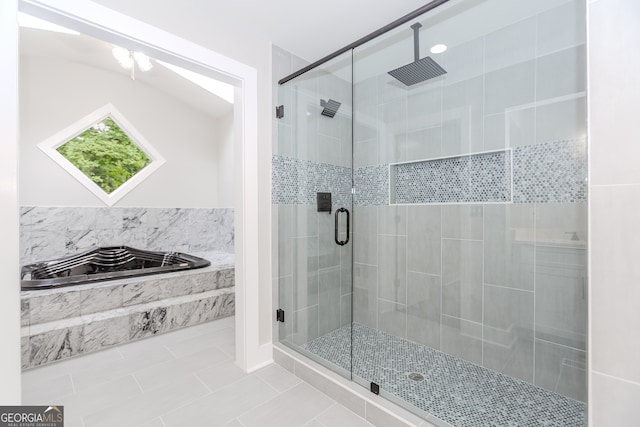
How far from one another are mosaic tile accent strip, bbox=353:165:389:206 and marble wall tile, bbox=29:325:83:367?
253 cm

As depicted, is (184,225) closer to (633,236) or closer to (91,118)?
(91,118)

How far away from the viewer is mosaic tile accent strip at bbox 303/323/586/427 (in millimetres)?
1608

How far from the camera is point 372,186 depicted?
8.55 ft

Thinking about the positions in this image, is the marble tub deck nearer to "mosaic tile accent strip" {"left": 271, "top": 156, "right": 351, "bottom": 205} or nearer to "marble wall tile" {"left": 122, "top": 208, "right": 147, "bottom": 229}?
"marble wall tile" {"left": 122, "top": 208, "right": 147, "bottom": 229}

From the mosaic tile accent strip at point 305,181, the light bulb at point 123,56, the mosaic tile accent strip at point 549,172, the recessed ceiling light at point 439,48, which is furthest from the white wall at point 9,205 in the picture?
the mosaic tile accent strip at point 549,172

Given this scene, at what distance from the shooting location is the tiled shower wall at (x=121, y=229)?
3.35 meters

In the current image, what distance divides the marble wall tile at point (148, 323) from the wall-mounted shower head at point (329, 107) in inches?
94.3

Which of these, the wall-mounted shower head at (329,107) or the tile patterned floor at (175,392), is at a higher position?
the wall-mounted shower head at (329,107)

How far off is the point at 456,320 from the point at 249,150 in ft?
6.85

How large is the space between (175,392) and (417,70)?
9.28 feet

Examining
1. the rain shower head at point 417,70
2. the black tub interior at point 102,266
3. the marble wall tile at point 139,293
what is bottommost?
the marble wall tile at point 139,293

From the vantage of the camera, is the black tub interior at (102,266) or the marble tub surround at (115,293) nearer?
the marble tub surround at (115,293)

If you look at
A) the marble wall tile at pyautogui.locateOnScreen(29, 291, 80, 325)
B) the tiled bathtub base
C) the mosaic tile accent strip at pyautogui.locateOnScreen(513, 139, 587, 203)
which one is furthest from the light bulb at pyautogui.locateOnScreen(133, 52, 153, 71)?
the mosaic tile accent strip at pyautogui.locateOnScreen(513, 139, 587, 203)

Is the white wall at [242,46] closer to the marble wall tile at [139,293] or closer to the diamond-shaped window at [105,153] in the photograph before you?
the marble wall tile at [139,293]
